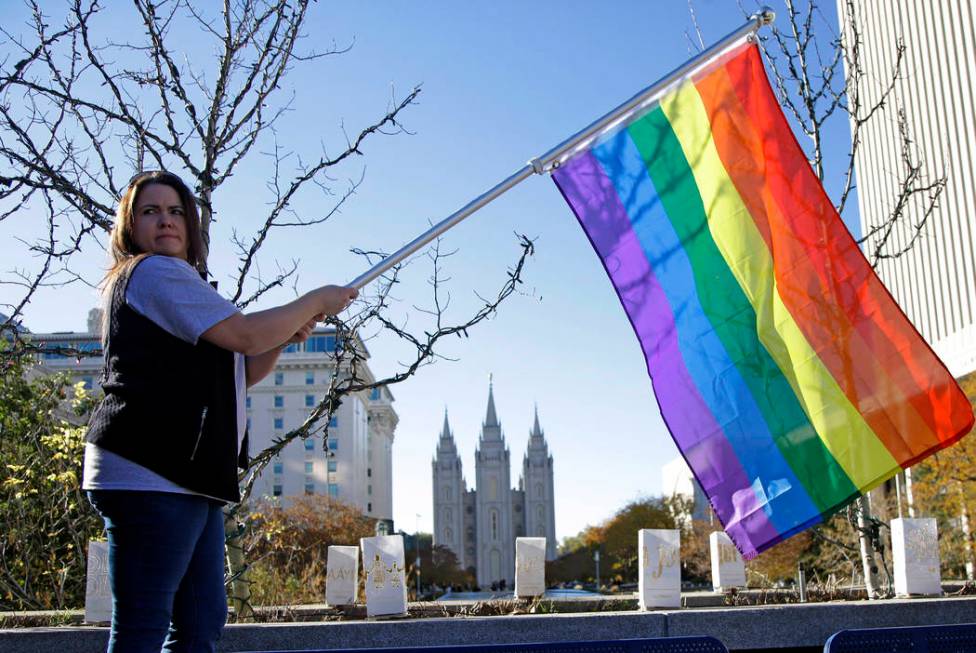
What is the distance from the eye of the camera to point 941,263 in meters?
45.4

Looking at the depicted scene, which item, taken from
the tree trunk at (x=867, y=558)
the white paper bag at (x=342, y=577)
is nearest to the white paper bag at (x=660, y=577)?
the tree trunk at (x=867, y=558)

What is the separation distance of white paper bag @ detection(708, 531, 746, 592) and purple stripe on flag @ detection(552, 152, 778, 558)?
3523 millimetres

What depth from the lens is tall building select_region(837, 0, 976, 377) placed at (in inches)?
1679

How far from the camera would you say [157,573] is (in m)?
2.46

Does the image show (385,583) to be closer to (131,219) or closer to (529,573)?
(529,573)

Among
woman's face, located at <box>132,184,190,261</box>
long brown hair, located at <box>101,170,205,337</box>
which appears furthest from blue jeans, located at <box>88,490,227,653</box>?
woman's face, located at <box>132,184,190,261</box>

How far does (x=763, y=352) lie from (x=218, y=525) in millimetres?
2457

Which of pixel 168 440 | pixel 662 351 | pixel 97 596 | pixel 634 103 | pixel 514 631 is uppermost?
pixel 634 103

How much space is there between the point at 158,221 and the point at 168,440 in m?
0.66

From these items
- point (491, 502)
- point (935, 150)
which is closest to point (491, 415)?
point (491, 502)

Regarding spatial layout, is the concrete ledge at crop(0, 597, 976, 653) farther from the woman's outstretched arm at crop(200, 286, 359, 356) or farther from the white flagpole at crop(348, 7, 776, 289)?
the woman's outstretched arm at crop(200, 286, 359, 356)

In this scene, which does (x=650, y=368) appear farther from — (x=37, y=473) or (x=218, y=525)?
(x=37, y=473)

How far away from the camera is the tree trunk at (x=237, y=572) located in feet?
23.1

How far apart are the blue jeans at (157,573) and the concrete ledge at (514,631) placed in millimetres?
3137
